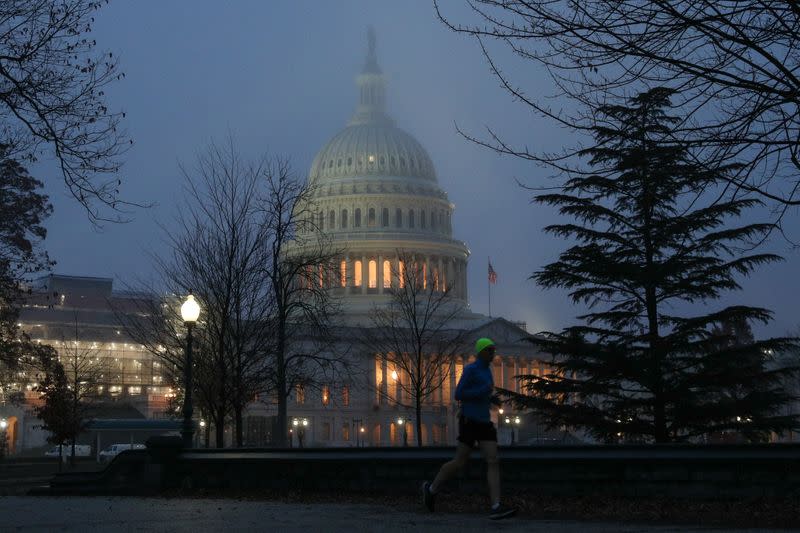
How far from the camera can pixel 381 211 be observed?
13862 cm

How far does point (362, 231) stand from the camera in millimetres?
134625

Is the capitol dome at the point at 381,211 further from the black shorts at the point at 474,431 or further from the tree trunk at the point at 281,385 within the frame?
the black shorts at the point at 474,431

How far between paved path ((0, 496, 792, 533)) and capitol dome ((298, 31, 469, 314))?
360 feet

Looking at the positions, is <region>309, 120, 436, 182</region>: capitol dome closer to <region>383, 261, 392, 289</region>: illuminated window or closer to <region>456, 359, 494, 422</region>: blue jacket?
<region>383, 261, 392, 289</region>: illuminated window

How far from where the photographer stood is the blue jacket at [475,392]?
1398 centimetres

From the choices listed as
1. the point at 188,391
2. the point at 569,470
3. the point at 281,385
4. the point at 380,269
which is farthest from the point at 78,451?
the point at 569,470

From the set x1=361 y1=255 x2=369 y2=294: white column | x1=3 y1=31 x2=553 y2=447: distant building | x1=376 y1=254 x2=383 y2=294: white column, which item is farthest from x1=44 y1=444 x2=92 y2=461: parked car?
x1=376 y1=254 x2=383 y2=294: white column

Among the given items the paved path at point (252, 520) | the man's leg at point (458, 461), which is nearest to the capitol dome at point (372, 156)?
the paved path at point (252, 520)

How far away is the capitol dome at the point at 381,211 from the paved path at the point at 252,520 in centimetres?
10958

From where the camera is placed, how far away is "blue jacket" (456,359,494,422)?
45.9 feet

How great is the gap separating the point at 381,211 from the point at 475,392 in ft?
410

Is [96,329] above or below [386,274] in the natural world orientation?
below

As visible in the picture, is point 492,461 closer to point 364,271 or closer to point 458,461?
point 458,461

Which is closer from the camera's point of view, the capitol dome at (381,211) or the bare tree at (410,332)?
the bare tree at (410,332)
